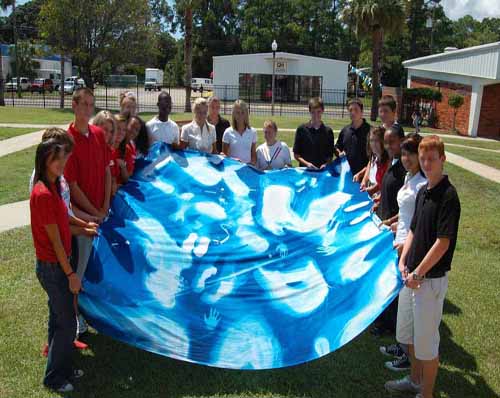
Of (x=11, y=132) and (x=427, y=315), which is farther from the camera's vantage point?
(x=11, y=132)

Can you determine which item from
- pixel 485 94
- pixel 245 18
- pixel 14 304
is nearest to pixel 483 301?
pixel 14 304

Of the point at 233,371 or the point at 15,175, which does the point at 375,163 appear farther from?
the point at 15,175

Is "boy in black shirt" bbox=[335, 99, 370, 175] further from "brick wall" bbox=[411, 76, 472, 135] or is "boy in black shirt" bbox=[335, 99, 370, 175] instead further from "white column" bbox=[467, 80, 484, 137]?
"brick wall" bbox=[411, 76, 472, 135]

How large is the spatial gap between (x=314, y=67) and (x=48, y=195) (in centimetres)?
4597

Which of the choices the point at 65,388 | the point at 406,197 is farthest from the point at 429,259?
the point at 65,388

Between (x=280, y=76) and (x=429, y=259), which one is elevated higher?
(x=280, y=76)

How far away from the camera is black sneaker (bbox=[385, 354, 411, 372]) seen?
4.26 meters

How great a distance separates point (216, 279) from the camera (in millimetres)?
4285

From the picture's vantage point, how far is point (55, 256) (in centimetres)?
359

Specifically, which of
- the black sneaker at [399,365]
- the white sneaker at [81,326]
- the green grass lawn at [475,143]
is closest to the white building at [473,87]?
the green grass lawn at [475,143]

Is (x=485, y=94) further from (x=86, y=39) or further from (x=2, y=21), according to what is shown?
(x=2, y=21)

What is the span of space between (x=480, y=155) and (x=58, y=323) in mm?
15358

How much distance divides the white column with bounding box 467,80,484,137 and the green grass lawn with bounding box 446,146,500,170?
8171 mm

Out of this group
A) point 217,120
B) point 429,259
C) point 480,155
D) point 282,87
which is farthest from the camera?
point 282,87
